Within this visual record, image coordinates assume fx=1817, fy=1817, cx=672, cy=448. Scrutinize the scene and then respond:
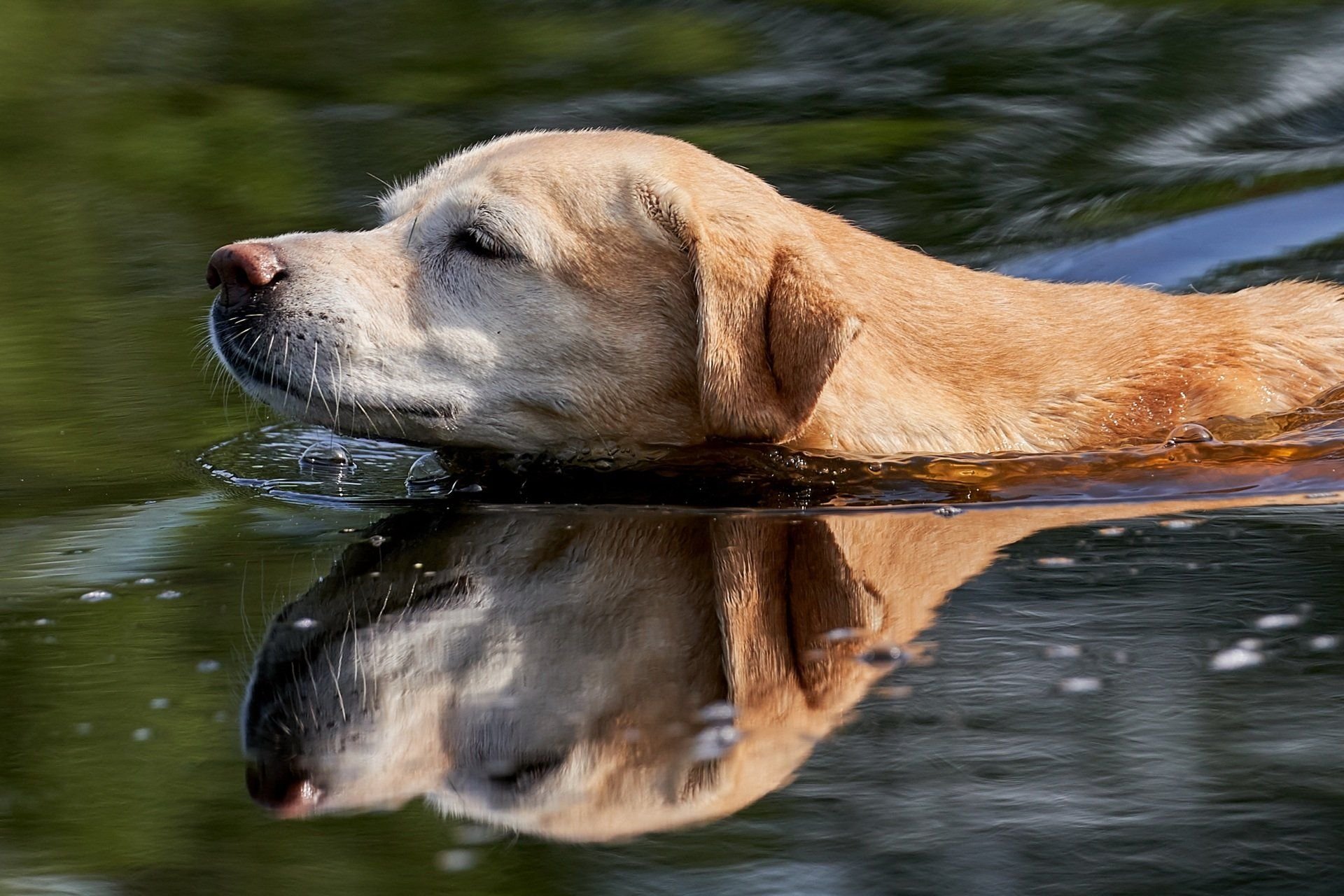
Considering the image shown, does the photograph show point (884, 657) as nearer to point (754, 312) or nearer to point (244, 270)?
point (754, 312)

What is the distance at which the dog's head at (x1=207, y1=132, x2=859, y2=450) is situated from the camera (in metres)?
5.08

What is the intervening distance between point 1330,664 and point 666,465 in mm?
2312

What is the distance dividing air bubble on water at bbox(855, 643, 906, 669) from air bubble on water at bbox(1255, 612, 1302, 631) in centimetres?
76

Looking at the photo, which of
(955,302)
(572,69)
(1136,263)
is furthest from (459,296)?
(572,69)

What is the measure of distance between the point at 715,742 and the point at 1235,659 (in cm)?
110

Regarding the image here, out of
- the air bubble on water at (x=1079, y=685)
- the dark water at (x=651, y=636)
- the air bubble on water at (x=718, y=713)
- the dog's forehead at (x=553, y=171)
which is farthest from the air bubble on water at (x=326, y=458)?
the air bubble on water at (x=1079, y=685)

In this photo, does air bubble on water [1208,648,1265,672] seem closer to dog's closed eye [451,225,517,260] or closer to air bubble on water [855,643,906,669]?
air bubble on water [855,643,906,669]

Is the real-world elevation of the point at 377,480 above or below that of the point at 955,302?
below

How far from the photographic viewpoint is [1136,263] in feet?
28.6

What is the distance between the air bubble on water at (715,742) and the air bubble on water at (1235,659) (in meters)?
0.99

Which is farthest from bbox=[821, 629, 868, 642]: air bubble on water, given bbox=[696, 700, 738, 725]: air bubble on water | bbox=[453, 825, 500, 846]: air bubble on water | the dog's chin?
the dog's chin

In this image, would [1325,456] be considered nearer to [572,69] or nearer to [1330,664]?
[1330,664]

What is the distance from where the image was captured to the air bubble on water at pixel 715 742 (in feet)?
10.2

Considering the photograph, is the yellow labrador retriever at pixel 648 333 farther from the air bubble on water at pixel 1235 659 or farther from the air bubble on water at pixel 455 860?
the air bubble on water at pixel 455 860
